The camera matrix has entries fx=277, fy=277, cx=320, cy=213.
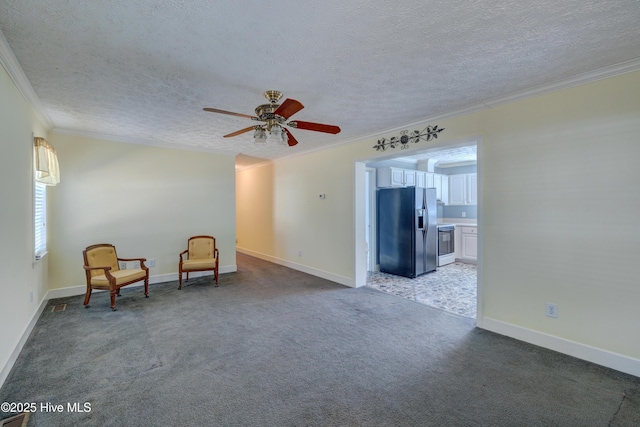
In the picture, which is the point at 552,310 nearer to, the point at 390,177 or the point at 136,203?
the point at 390,177

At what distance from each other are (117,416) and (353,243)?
11.6ft

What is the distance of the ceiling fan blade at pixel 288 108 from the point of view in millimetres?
2094

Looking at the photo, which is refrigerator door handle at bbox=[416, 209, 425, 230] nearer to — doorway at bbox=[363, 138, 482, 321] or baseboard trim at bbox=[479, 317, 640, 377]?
doorway at bbox=[363, 138, 482, 321]

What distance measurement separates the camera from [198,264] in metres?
4.70

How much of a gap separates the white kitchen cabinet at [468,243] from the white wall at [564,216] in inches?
149

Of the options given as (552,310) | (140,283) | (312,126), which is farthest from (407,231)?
(140,283)

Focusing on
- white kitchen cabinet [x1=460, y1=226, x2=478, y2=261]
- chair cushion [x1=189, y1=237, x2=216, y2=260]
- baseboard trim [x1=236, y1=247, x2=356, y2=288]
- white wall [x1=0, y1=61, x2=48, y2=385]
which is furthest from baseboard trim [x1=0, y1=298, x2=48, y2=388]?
white kitchen cabinet [x1=460, y1=226, x2=478, y2=261]

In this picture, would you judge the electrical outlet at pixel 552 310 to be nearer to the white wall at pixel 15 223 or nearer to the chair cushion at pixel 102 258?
the white wall at pixel 15 223

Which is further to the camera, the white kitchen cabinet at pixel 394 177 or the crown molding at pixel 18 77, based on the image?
the white kitchen cabinet at pixel 394 177

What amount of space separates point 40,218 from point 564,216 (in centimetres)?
597

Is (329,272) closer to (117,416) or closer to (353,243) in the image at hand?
(353,243)

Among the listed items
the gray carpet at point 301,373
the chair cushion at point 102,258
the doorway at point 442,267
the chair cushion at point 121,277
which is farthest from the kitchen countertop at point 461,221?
the chair cushion at point 102,258

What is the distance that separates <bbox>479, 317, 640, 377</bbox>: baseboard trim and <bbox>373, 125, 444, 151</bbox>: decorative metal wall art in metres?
2.29

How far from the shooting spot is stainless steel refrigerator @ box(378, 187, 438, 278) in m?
5.16
